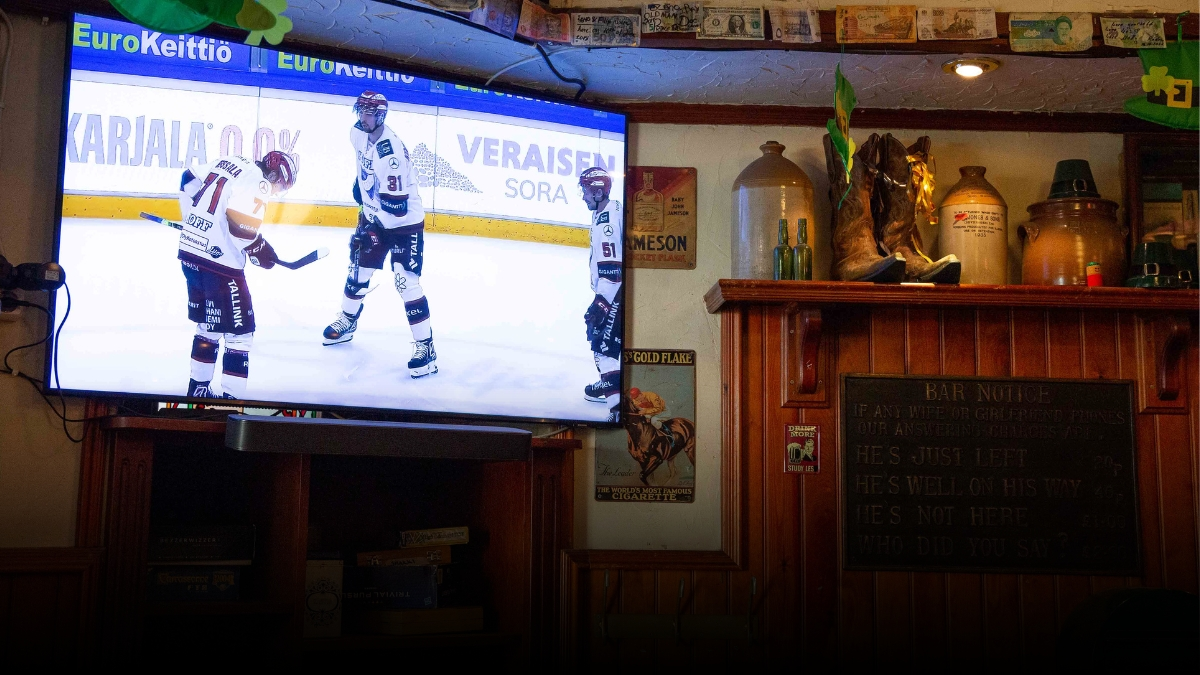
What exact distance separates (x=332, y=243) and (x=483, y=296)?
0.41m

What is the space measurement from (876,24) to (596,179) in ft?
2.77

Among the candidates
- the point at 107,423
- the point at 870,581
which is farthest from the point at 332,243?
the point at 870,581

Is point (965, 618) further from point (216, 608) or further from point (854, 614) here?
point (216, 608)

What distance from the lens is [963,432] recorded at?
306 centimetres

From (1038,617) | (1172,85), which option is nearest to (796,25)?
(1172,85)

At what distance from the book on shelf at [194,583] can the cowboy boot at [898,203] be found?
188 centimetres

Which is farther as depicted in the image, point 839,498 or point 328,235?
point 839,498

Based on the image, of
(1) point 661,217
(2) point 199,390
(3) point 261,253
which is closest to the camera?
(2) point 199,390

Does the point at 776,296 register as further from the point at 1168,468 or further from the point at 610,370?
the point at 1168,468

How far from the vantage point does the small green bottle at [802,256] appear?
2.97 m

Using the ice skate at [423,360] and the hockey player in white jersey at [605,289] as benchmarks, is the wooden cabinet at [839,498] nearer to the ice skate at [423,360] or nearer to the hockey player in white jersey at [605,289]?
the hockey player in white jersey at [605,289]

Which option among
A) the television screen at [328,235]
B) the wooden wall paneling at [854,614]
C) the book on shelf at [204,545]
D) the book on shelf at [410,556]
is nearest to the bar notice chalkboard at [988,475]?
the wooden wall paneling at [854,614]

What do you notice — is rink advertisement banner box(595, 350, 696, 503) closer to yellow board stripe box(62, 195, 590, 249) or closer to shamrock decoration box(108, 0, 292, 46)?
yellow board stripe box(62, 195, 590, 249)

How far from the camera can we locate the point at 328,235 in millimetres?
2818
